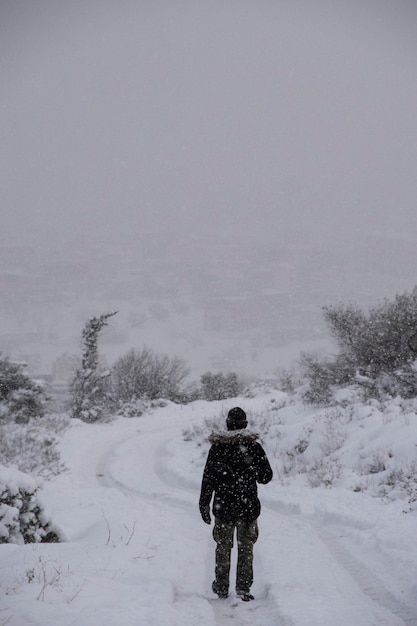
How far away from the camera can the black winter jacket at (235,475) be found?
5000mm

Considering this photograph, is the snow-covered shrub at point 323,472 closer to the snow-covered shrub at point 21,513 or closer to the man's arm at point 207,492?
the man's arm at point 207,492

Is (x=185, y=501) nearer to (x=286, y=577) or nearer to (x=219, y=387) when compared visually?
(x=286, y=577)

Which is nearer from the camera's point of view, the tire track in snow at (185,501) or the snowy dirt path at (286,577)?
the snowy dirt path at (286,577)

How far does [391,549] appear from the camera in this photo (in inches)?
221

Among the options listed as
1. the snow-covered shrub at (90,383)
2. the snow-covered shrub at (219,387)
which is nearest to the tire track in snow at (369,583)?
the snow-covered shrub at (90,383)

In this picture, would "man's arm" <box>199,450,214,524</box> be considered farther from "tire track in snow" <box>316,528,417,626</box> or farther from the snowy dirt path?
"tire track in snow" <box>316,528,417,626</box>

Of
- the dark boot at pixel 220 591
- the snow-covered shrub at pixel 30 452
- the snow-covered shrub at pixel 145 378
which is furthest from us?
the snow-covered shrub at pixel 145 378

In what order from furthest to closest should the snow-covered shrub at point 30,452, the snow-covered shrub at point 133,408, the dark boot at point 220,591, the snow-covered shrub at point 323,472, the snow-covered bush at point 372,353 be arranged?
the snow-covered shrub at point 133,408, the snow-covered bush at point 372,353, the snow-covered shrub at point 30,452, the snow-covered shrub at point 323,472, the dark boot at point 220,591

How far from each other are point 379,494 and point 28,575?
6.03m

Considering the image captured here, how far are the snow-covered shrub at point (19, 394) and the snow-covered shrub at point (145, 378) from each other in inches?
346

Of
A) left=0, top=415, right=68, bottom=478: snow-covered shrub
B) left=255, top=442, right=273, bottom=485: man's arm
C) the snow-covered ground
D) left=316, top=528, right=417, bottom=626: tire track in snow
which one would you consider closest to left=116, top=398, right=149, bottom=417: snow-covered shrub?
left=0, top=415, right=68, bottom=478: snow-covered shrub

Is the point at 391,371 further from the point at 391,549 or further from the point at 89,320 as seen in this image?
the point at 89,320

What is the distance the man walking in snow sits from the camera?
4.98m

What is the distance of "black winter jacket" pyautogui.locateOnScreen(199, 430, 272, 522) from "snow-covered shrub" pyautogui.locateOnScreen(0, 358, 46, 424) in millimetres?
17875
